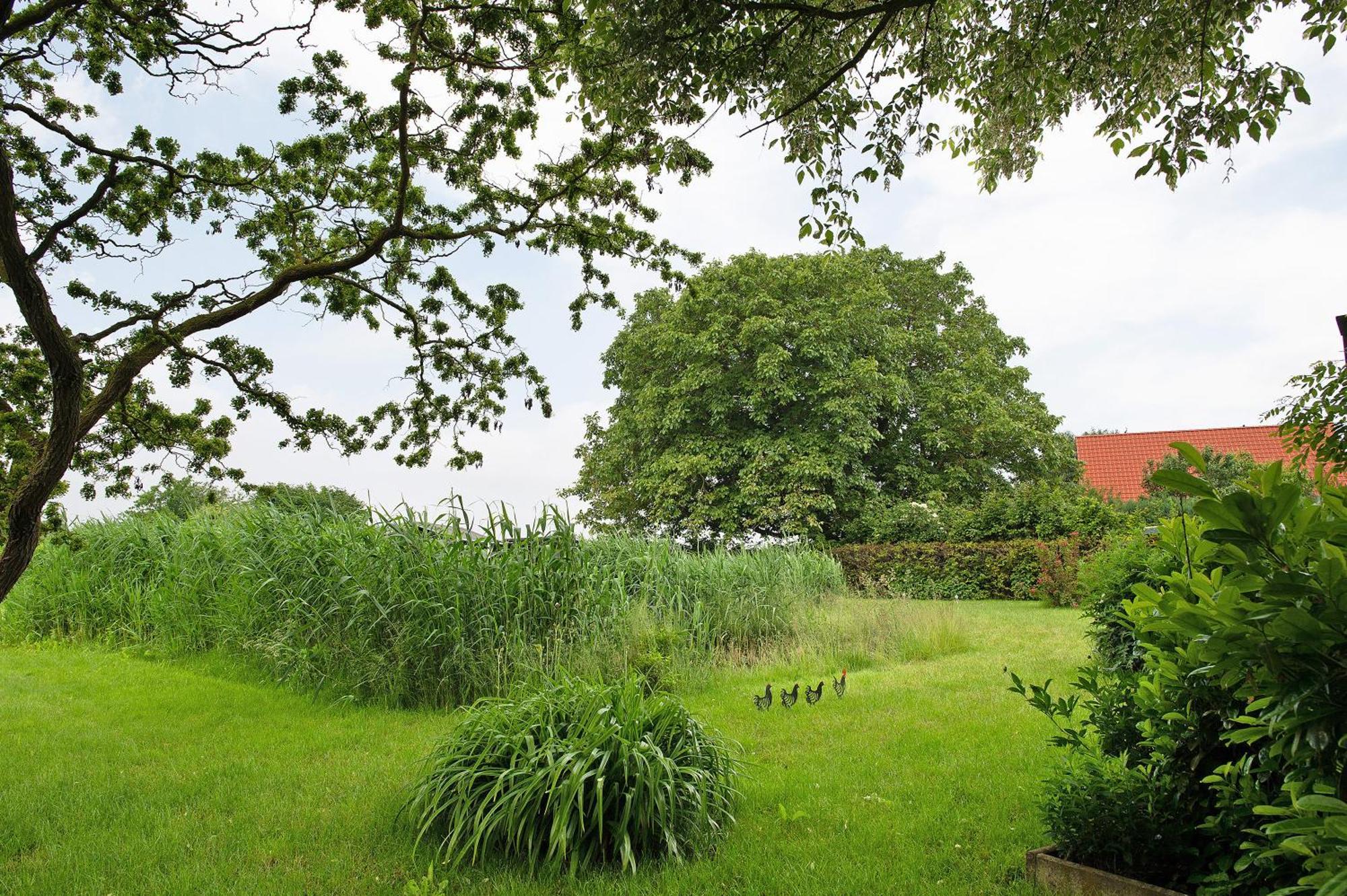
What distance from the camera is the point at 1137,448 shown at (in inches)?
1145

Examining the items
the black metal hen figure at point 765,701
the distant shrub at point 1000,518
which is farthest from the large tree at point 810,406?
the black metal hen figure at point 765,701

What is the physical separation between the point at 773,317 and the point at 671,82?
16.7 metres

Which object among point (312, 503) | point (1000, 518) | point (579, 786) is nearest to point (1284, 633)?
point (579, 786)

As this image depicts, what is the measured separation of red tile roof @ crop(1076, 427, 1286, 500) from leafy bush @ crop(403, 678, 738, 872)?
26807 millimetres

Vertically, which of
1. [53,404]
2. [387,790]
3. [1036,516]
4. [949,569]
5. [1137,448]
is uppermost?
[1137,448]

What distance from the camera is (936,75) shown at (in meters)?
6.24

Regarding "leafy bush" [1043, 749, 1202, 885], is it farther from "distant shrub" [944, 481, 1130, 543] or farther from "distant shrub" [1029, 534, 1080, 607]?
"distant shrub" [944, 481, 1130, 543]

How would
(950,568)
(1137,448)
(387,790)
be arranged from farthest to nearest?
(1137,448) → (950,568) → (387,790)

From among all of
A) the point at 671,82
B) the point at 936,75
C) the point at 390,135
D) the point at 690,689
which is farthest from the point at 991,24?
the point at 690,689

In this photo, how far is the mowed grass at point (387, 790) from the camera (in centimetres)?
343

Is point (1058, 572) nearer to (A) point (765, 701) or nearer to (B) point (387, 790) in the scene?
(A) point (765, 701)

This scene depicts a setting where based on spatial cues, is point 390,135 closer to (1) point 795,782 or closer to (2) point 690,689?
(2) point 690,689

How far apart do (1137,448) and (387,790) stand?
102ft

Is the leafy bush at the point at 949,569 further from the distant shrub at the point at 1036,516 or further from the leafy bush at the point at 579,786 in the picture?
the leafy bush at the point at 579,786
